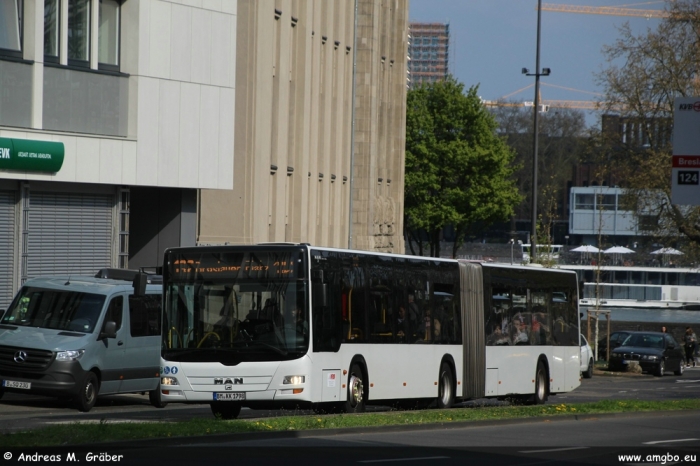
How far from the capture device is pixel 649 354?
43.9 meters

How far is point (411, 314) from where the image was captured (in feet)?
72.8

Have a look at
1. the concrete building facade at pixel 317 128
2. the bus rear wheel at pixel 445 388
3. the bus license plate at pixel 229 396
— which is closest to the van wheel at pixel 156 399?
the bus license plate at pixel 229 396

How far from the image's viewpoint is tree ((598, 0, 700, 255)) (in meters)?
46.2

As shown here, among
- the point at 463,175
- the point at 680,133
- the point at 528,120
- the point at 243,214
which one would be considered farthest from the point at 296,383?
the point at 528,120

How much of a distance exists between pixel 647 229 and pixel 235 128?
19.8 m

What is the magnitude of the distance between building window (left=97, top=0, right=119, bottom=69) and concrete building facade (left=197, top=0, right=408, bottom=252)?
5.94 metres

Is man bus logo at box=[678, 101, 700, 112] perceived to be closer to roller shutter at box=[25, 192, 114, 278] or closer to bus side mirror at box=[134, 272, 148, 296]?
bus side mirror at box=[134, 272, 148, 296]

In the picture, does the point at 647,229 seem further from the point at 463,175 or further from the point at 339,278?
the point at 339,278

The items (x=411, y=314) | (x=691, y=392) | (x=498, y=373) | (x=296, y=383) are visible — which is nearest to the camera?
(x=296, y=383)

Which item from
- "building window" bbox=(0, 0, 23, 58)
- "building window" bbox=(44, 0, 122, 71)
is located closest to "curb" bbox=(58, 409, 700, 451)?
"building window" bbox=(0, 0, 23, 58)

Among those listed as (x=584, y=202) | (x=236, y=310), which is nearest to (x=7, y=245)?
(x=236, y=310)

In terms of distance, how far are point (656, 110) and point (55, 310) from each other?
31577 millimetres

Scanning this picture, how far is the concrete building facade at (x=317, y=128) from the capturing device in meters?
35.4

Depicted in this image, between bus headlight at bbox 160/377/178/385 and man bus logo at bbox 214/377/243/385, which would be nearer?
man bus logo at bbox 214/377/243/385
